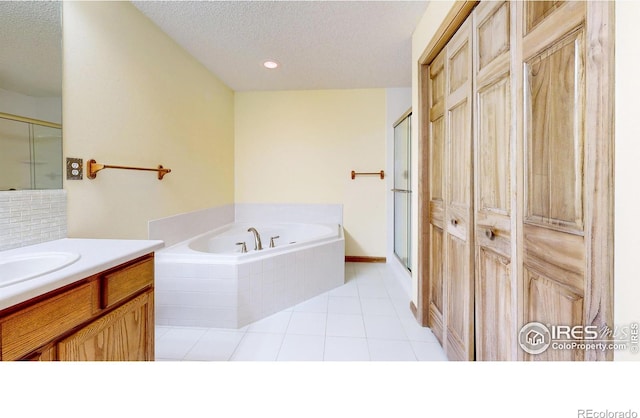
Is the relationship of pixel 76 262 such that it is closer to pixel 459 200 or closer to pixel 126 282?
pixel 126 282

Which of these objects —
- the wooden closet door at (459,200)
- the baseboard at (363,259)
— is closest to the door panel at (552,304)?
the wooden closet door at (459,200)

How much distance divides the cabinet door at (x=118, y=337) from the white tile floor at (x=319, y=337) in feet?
1.66

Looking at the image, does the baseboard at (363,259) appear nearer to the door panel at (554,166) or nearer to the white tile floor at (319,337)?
the white tile floor at (319,337)

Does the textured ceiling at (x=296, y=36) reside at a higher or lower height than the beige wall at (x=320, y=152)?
higher

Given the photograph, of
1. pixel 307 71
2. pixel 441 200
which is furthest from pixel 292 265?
pixel 307 71

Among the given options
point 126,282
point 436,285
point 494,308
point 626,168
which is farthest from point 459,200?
point 126,282

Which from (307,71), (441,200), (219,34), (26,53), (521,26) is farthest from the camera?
(307,71)

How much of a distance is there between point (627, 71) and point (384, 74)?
104 inches

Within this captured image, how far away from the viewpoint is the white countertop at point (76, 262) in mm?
646

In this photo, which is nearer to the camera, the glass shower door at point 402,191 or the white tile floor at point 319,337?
the white tile floor at point 319,337

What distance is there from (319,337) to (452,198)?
1.20 m

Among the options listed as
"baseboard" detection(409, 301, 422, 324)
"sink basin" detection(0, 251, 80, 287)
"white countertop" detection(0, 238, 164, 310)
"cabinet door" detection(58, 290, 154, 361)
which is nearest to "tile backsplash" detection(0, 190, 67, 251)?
"white countertop" detection(0, 238, 164, 310)

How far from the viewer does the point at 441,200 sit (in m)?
1.65
